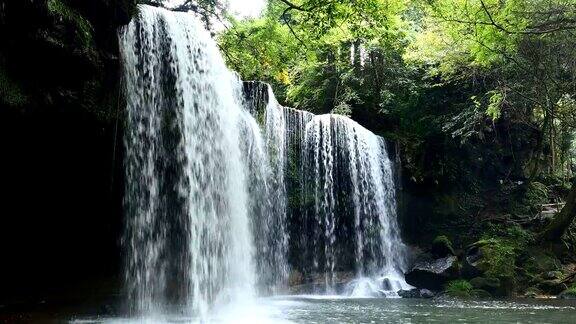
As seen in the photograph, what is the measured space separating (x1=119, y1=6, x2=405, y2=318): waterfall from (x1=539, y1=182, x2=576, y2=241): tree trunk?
4437 millimetres

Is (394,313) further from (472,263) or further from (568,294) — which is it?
(568,294)

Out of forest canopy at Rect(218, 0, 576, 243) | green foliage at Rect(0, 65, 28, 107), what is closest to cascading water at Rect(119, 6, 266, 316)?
green foliage at Rect(0, 65, 28, 107)

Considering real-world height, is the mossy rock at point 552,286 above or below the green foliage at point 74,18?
below

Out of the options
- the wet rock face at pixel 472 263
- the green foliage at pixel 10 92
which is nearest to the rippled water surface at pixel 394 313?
the wet rock face at pixel 472 263

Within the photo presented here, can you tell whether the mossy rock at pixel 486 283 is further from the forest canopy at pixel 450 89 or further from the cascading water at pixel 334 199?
the forest canopy at pixel 450 89

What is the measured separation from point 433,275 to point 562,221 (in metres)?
4.49

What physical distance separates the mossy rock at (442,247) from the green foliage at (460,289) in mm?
1527

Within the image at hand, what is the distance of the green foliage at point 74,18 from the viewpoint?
6310mm

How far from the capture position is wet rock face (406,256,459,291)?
1280 cm

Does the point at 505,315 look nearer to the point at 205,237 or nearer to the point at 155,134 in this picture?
the point at 205,237

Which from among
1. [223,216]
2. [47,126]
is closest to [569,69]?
[223,216]

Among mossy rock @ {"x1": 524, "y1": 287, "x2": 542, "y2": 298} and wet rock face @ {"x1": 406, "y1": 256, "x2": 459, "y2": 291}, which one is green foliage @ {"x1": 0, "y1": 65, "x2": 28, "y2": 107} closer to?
wet rock face @ {"x1": 406, "y1": 256, "x2": 459, "y2": 291}

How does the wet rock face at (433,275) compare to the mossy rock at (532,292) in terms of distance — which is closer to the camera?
the mossy rock at (532,292)

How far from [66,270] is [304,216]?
710cm
